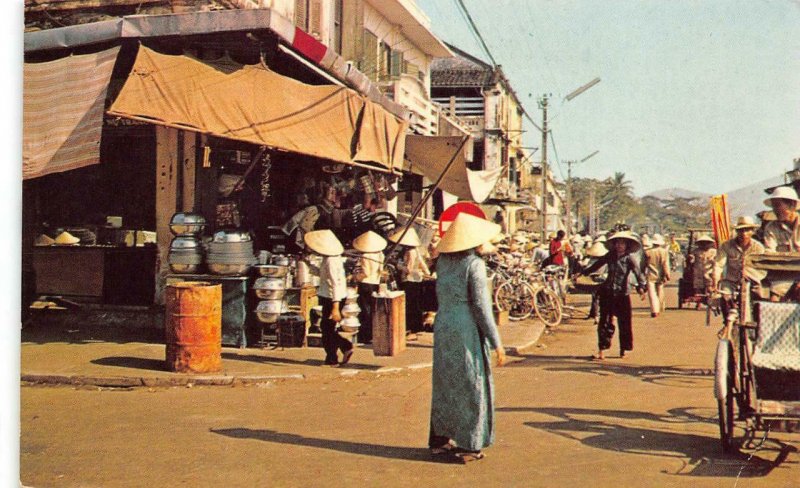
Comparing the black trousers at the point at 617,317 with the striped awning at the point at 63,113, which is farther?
the black trousers at the point at 617,317

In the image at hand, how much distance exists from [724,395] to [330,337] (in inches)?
210

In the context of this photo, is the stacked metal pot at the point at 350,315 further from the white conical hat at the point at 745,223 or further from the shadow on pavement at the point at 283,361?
Result: the white conical hat at the point at 745,223

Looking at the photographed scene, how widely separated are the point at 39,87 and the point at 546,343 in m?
8.67

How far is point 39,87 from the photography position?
31.1 feet

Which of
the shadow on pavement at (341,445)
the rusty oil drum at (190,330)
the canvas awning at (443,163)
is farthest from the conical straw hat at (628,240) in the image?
the shadow on pavement at (341,445)

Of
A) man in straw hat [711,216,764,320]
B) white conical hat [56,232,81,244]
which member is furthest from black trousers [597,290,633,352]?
white conical hat [56,232,81,244]

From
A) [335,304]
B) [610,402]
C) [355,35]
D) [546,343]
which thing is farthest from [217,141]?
[355,35]

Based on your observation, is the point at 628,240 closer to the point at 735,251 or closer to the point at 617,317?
the point at 617,317

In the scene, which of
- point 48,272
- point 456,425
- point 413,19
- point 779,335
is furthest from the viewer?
point 413,19

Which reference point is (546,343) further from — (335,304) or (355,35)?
(355,35)

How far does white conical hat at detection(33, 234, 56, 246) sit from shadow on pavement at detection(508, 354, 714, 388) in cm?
716

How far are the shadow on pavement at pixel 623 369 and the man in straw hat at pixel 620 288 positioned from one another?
31 centimetres

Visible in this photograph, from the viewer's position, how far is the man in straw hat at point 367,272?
1179 centimetres

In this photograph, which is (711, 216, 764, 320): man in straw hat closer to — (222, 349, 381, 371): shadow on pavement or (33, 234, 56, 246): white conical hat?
(222, 349, 381, 371): shadow on pavement
